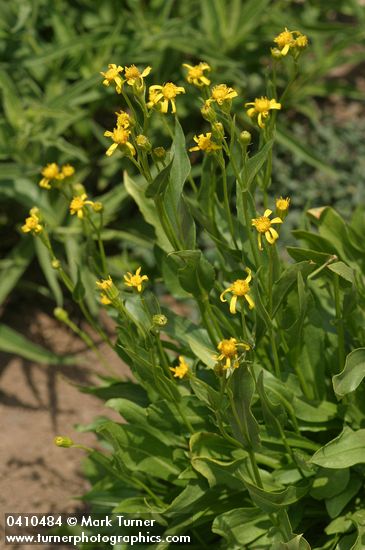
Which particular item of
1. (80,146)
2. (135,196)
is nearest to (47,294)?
(80,146)

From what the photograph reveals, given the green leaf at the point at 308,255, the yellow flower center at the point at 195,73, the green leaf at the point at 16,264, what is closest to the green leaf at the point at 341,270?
the green leaf at the point at 308,255

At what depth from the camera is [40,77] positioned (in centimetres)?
320

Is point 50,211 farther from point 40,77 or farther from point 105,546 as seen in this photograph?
point 105,546

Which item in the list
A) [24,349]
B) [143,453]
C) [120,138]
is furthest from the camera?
[24,349]

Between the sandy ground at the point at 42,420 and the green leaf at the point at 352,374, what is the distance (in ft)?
2.88

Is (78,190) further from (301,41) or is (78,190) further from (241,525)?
(241,525)

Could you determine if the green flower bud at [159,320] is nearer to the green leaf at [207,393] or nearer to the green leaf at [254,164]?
the green leaf at [207,393]

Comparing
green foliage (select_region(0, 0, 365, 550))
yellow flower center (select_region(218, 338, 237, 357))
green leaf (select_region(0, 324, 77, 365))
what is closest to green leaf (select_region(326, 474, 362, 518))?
green foliage (select_region(0, 0, 365, 550))

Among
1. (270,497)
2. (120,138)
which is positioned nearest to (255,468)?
(270,497)

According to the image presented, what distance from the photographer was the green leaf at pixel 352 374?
174cm

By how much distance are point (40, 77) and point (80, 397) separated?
1200 mm

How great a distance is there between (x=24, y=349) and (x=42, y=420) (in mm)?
242

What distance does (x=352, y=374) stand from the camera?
5.76ft

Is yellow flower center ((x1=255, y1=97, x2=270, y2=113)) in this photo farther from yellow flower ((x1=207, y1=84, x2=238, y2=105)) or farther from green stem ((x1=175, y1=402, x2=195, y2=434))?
green stem ((x1=175, y1=402, x2=195, y2=434))
